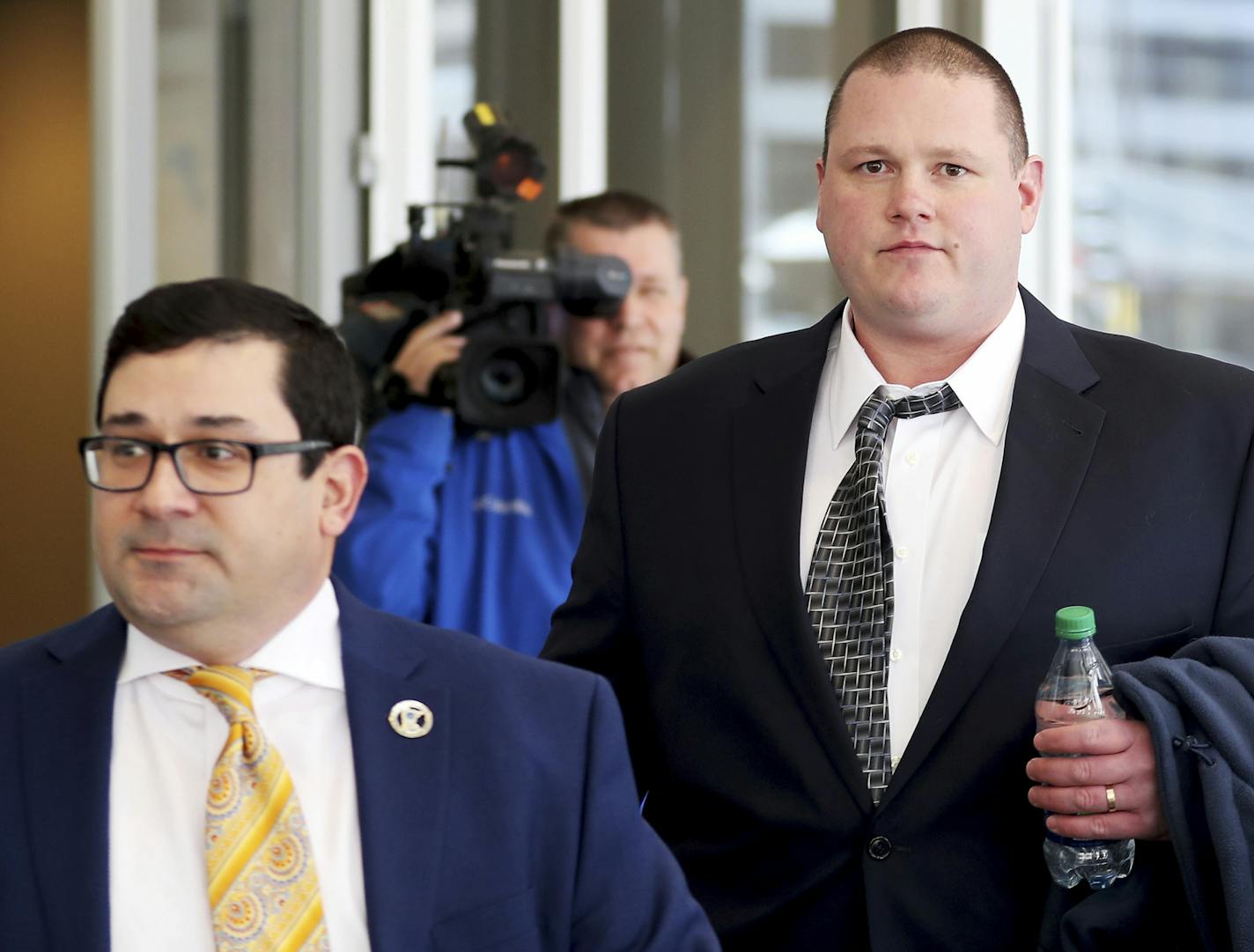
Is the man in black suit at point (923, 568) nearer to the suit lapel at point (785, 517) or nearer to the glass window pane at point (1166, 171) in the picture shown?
the suit lapel at point (785, 517)

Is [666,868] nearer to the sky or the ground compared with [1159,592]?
nearer to the ground

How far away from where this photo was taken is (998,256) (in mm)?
1914

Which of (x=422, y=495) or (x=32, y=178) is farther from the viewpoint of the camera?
(x=32, y=178)

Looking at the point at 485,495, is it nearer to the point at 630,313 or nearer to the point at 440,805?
the point at 630,313

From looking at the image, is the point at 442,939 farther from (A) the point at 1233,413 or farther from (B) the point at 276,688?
(A) the point at 1233,413

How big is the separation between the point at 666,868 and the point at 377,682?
0.33 meters

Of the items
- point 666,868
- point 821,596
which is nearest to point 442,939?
point 666,868

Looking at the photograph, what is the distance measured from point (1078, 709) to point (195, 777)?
86cm

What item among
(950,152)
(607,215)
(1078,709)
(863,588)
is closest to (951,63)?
(950,152)

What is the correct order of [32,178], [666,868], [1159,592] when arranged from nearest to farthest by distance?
[666,868], [1159,592], [32,178]

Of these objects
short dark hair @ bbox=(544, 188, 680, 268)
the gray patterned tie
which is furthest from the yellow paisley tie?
short dark hair @ bbox=(544, 188, 680, 268)

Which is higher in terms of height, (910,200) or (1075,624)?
(910,200)

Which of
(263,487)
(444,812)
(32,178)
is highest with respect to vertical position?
(32,178)

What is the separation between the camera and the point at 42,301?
461 centimetres
